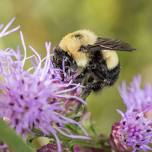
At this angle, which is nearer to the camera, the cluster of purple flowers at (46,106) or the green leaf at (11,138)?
the green leaf at (11,138)

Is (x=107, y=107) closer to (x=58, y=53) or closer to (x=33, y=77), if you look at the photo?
(x=58, y=53)

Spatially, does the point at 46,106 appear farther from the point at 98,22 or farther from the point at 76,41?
the point at 98,22

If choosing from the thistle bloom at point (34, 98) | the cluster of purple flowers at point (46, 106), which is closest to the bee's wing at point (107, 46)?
the cluster of purple flowers at point (46, 106)

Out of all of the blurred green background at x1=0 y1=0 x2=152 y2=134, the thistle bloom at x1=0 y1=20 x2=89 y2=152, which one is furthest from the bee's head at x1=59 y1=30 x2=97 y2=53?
the blurred green background at x1=0 y1=0 x2=152 y2=134

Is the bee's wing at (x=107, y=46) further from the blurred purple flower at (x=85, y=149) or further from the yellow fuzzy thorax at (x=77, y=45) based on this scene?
the blurred purple flower at (x=85, y=149)

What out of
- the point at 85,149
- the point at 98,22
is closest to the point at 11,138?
the point at 85,149

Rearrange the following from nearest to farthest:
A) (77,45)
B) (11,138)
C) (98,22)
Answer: (11,138), (77,45), (98,22)

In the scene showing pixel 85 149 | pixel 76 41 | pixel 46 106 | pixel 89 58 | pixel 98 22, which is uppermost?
pixel 98 22
